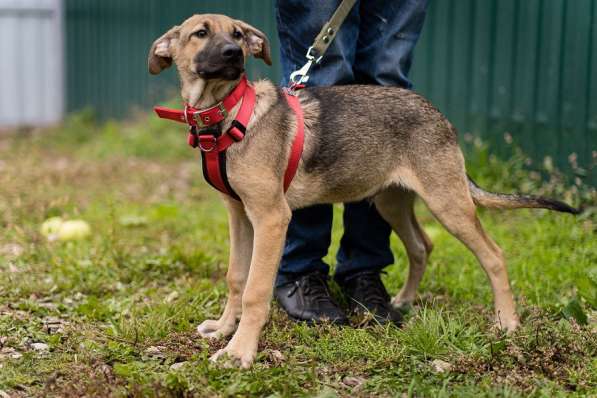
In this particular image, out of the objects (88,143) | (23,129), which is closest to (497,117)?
(88,143)

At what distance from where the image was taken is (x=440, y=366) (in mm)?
3402

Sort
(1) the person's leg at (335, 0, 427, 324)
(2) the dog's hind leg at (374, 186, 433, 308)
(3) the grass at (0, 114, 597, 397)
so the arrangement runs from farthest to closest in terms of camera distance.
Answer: (2) the dog's hind leg at (374, 186, 433, 308) < (1) the person's leg at (335, 0, 427, 324) < (3) the grass at (0, 114, 597, 397)

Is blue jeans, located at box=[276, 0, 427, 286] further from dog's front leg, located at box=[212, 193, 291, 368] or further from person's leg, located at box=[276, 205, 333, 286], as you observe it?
dog's front leg, located at box=[212, 193, 291, 368]

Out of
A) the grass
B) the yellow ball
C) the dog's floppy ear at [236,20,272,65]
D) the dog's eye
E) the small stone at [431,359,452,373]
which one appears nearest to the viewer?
the grass

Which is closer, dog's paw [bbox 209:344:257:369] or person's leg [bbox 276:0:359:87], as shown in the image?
dog's paw [bbox 209:344:257:369]

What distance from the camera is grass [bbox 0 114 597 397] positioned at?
10.6 feet

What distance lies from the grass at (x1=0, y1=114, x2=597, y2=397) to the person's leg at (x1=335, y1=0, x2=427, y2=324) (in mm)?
274

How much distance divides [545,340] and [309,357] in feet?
3.29

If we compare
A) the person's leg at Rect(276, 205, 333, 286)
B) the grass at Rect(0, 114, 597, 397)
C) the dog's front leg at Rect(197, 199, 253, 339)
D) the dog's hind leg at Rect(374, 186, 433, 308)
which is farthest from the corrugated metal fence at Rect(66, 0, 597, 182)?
the dog's front leg at Rect(197, 199, 253, 339)

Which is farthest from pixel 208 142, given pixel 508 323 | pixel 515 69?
pixel 515 69

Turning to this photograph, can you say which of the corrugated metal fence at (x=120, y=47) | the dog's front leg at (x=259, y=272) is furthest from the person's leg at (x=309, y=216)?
the corrugated metal fence at (x=120, y=47)

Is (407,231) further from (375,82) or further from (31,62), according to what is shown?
(31,62)

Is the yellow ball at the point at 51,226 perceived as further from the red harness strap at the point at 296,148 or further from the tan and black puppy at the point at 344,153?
the red harness strap at the point at 296,148

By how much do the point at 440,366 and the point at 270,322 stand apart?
0.97 metres
